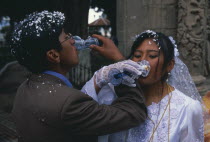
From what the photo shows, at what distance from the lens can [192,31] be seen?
4.78 meters

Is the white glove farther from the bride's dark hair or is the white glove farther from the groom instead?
the bride's dark hair

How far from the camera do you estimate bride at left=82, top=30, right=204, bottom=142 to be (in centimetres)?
215

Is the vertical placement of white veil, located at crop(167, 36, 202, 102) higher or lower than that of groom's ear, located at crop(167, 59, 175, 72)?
lower

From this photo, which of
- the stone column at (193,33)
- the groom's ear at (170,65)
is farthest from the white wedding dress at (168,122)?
the stone column at (193,33)

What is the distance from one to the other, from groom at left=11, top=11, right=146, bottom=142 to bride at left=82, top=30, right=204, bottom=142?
14.6 inches

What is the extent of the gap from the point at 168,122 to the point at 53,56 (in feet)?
3.27

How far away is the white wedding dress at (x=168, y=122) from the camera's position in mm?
2143

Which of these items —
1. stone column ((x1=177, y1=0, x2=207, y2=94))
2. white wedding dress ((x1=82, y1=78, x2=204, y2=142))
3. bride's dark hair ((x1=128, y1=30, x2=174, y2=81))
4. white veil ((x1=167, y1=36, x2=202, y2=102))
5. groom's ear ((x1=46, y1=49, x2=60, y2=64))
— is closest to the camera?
groom's ear ((x1=46, y1=49, x2=60, y2=64))

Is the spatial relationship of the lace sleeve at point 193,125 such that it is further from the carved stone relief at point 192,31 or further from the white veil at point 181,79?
the carved stone relief at point 192,31

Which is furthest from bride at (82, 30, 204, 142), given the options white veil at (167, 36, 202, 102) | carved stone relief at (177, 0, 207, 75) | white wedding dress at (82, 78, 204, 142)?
carved stone relief at (177, 0, 207, 75)

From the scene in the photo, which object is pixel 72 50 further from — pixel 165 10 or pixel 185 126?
pixel 165 10

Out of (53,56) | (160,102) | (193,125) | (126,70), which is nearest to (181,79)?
(160,102)

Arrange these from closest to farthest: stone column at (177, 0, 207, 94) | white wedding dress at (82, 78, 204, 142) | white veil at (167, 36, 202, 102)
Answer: white wedding dress at (82, 78, 204, 142) → white veil at (167, 36, 202, 102) → stone column at (177, 0, 207, 94)

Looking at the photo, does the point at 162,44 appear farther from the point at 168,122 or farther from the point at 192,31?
the point at 192,31
